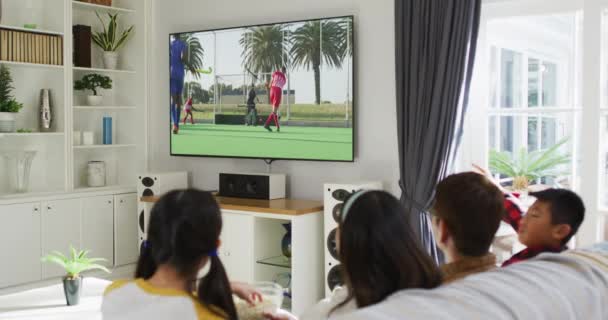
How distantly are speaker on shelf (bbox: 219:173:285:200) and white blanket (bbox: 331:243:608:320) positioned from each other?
3599mm

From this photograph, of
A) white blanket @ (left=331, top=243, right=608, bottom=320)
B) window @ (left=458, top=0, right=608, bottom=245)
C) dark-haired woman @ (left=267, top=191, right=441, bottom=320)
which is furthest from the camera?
window @ (left=458, top=0, right=608, bottom=245)

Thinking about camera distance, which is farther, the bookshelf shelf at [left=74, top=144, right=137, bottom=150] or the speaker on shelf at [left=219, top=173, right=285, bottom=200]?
the bookshelf shelf at [left=74, top=144, right=137, bottom=150]

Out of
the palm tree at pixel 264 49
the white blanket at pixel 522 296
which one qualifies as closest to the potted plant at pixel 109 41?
the palm tree at pixel 264 49

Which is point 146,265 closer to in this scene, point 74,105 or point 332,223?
point 332,223

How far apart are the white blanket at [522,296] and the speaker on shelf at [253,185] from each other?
11.8 ft

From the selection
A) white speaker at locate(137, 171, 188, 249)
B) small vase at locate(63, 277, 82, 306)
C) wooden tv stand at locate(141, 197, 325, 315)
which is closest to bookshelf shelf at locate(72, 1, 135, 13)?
white speaker at locate(137, 171, 188, 249)

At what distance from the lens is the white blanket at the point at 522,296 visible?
1.13m

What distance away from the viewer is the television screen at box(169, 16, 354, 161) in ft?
16.1

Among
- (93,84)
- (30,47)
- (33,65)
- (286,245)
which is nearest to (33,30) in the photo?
(30,47)

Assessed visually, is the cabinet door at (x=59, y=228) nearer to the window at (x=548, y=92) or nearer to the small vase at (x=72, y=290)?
the small vase at (x=72, y=290)

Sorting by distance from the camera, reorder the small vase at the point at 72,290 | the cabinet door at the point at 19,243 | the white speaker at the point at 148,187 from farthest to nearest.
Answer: the white speaker at the point at 148,187
the cabinet door at the point at 19,243
the small vase at the point at 72,290

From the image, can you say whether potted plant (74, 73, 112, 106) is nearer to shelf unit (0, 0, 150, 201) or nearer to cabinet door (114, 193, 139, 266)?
shelf unit (0, 0, 150, 201)

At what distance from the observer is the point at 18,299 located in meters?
3.39

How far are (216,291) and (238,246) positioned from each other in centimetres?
301
